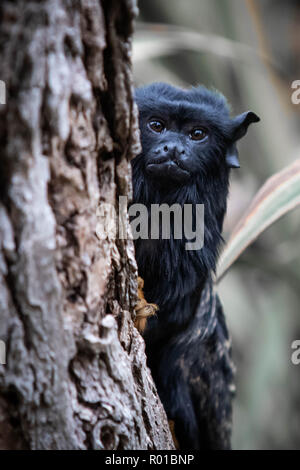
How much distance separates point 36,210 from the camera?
33.0 inches

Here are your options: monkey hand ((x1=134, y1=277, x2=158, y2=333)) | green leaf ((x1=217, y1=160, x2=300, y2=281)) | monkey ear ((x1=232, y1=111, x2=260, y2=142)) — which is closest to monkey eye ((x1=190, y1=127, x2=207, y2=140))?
monkey ear ((x1=232, y1=111, x2=260, y2=142))

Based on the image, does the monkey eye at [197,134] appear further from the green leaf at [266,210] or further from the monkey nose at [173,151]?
the green leaf at [266,210]

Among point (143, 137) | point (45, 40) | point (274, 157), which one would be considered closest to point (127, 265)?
point (45, 40)

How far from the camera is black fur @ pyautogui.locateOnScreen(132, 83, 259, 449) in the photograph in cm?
155

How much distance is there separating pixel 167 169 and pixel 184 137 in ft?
0.53

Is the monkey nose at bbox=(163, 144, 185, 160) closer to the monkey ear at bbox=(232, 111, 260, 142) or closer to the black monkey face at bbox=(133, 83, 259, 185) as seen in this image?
the black monkey face at bbox=(133, 83, 259, 185)

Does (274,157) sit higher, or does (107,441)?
(274,157)

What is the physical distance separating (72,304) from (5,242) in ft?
0.55

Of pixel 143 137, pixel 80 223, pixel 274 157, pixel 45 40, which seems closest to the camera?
pixel 45 40

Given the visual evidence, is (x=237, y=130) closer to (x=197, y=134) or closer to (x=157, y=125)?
(x=197, y=134)

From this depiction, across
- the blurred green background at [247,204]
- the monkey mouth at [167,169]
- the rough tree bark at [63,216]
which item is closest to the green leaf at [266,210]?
the monkey mouth at [167,169]

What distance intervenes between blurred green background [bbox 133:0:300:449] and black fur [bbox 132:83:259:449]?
961 millimetres

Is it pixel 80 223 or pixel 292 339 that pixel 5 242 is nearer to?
pixel 80 223

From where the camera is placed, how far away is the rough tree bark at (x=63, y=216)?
0.82 m
